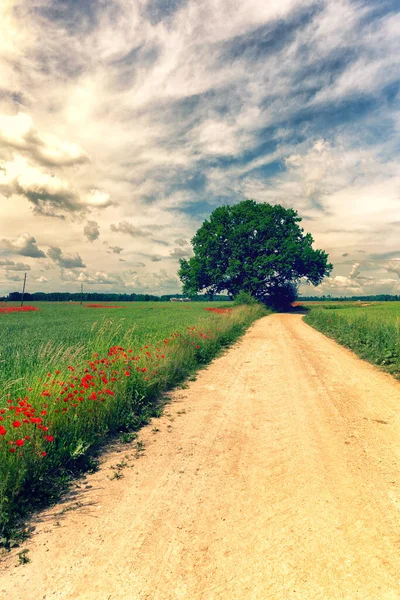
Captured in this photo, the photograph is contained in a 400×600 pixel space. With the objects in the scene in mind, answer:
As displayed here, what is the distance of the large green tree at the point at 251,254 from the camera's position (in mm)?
41125

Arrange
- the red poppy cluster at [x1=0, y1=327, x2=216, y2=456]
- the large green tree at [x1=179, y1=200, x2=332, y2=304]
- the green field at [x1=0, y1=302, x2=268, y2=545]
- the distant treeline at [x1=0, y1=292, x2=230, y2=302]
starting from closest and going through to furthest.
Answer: the green field at [x1=0, y1=302, x2=268, y2=545]
the red poppy cluster at [x1=0, y1=327, x2=216, y2=456]
the large green tree at [x1=179, y1=200, x2=332, y2=304]
the distant treeline at [x1=0, y1=292, x2=230, y2=302]

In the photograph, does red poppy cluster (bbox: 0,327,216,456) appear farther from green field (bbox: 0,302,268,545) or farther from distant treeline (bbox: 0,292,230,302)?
distant treeline (bbox: 0,292,230,302)

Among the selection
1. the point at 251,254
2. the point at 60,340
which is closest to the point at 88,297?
the point at 251,254

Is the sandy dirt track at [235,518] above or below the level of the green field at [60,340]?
below

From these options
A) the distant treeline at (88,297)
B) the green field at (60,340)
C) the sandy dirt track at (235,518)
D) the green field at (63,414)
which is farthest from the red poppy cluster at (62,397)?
the distant treeline at (88,297)

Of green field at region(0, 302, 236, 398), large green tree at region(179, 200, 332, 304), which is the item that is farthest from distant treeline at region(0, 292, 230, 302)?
green field at region(0, 302, 236, 398)

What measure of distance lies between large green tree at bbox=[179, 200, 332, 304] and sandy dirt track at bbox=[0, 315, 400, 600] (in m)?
35.7

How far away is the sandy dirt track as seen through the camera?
257 centimetres

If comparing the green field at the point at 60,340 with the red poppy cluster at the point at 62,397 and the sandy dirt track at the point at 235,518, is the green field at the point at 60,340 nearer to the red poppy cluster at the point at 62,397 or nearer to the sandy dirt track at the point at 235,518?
the red poppy cluster at the point at 62,397

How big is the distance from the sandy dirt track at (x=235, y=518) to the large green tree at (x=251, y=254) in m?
35.7

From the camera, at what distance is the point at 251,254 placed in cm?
4184

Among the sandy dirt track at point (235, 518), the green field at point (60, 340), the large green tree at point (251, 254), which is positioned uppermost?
the large green tree at point (251, 254)

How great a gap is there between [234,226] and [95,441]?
4076 centimetres

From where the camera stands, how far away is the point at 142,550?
114 inches
